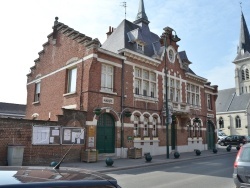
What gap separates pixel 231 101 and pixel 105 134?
54939mm

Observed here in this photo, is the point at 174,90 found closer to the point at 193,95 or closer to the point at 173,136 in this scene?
the point at 193,95

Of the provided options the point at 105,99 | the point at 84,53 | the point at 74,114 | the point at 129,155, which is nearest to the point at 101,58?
the point at 84,53

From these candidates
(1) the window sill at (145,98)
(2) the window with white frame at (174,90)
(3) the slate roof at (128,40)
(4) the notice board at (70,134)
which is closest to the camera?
(4) the notice board at (70,134)

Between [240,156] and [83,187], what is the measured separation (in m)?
6.66

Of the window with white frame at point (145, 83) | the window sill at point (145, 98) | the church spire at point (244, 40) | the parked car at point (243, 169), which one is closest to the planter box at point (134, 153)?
the window sill at point (145, 98)

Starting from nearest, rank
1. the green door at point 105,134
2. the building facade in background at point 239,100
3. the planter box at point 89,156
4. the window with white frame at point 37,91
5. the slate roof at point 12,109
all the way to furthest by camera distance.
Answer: the planter box at point 89,156 → the green door at point 105,134 → the window with white frame at point 37,91 → the slate roof at point 12,109 → the building facade in background at point 239,100

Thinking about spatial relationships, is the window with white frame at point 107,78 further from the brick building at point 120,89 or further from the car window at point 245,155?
the car window at point 245,155

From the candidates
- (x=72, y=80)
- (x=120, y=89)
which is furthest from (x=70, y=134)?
(x=120, y=89)

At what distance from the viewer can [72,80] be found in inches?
788

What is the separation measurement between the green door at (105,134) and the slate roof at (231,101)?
49653 mm

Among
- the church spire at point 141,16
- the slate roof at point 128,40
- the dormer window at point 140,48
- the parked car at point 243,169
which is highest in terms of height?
the church spire at point 141,16

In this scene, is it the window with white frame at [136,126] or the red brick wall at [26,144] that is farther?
the window with white frame at [136,126]

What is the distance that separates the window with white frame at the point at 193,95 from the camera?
2769 centimetres

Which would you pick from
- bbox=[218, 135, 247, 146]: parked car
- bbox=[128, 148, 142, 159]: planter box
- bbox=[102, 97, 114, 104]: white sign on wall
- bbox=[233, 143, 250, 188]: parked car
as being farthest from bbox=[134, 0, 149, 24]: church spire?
bbox=[233, 143, 250, 188]: parked car
